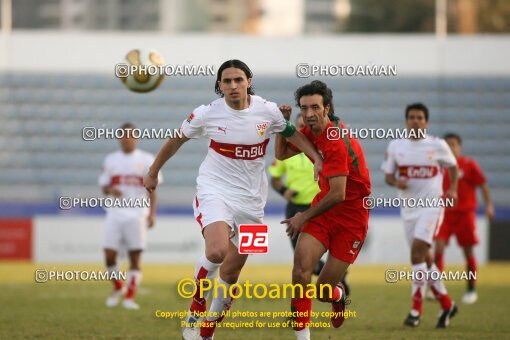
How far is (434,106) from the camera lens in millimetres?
27656

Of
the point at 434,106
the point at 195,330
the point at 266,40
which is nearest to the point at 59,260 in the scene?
the point at 266,40

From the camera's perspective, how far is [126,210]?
14.0m

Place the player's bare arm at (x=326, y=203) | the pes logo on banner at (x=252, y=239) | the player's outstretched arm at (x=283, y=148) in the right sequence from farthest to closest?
1. the player's outstretched arm at (x=283, y=148)
2. the pes logo on banner at (x=252, y=239)
3. the player's bare arm at (x=326, y=203)

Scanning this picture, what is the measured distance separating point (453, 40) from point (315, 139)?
68.3 ft

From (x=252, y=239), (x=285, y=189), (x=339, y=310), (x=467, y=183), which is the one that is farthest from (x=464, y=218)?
(x=252, y=239)

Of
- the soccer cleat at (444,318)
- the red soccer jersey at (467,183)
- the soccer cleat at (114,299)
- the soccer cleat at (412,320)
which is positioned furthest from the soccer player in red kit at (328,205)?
the red soccer jersey at (467,183)

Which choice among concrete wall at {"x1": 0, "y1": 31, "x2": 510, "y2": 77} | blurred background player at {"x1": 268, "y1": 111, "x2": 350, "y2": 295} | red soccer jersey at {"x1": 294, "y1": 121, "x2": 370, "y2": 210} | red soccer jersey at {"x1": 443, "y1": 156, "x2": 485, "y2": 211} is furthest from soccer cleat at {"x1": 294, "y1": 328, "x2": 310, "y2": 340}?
concrete wall at {"x1": 0, "y1": 31, "x2": 510, "y2": 77}

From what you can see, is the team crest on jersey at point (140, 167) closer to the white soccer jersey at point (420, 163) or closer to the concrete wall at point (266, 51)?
the white soccer jersey at point (420, 163)

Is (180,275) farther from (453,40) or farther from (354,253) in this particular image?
(453,40)

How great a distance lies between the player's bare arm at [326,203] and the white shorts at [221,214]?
1.76 feet

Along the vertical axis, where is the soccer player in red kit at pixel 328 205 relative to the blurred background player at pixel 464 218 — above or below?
above

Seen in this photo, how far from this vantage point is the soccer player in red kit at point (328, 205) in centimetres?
824

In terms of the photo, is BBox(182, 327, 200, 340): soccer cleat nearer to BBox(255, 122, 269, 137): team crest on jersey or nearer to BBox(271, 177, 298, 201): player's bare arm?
BBox(255, 122, 269, 137): team crest on jersey

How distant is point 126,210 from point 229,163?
5651 mm
